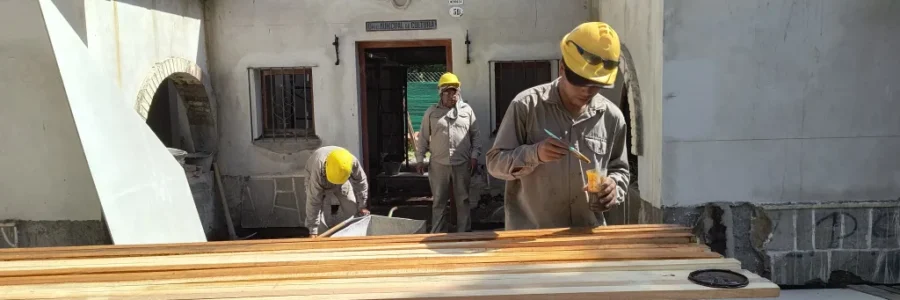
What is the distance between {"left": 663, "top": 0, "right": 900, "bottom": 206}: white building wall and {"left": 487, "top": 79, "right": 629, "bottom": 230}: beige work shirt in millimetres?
1515

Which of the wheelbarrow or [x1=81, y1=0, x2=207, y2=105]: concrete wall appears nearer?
the wheelbarrow

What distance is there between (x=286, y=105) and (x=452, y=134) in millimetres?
2343

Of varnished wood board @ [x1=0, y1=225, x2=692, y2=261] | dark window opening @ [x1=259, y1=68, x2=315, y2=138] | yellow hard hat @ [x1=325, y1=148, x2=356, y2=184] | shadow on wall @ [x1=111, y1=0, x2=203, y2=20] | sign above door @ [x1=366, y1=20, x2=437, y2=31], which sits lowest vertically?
varnished wood board @ [x1=0, y1=225, x2=692, y2=261]

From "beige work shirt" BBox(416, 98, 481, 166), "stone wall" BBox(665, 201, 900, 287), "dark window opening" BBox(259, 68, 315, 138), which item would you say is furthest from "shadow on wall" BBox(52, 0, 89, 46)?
"stone wall" BBox(665, 201, 900, 287)

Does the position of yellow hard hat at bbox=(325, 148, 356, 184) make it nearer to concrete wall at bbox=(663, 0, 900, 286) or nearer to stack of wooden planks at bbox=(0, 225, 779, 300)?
stack of wooden planks at bbox=(0, 225, 779, 300)

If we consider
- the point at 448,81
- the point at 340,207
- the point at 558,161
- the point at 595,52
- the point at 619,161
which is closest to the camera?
the point at 595,52

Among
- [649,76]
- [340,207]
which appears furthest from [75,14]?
[649,76]

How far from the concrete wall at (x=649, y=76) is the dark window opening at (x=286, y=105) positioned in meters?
3.95

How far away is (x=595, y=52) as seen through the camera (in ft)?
7.97

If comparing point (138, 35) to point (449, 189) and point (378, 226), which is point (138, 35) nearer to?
point (378, 226)

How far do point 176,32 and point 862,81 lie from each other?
6.23 m

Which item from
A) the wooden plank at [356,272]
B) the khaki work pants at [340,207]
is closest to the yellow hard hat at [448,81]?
the khaki work pants at [340,207]

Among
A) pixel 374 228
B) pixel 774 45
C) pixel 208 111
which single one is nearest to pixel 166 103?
pixel 208 111

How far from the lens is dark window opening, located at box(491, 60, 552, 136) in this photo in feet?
23.5
